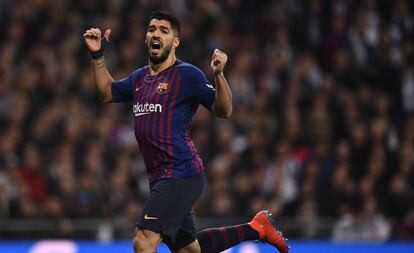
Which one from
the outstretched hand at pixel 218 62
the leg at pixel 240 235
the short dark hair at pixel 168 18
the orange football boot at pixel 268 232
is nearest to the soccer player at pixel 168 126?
the short dark hair at pixel 168 18

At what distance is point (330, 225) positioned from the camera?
1181 cm

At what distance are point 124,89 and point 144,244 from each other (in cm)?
117

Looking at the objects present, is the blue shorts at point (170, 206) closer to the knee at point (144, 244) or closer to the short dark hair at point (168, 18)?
the knee at point (144, 244)

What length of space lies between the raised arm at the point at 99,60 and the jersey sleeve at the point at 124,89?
35mm

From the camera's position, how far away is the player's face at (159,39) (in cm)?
730

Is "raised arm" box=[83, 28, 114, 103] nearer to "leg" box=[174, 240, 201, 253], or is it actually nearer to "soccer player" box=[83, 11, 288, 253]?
"soccer player" box=[83, 11, 288, 253]

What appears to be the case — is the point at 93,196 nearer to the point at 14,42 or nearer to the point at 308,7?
the point at 14,42

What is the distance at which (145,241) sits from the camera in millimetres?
7098

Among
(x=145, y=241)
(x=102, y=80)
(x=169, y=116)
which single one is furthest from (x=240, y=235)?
(x=102, y=80)

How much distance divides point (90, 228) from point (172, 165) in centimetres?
435

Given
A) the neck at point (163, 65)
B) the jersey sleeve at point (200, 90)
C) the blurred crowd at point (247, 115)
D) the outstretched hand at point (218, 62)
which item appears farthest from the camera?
the blurred crowd at point (247, 115)

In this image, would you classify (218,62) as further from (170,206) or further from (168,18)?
(170,206)

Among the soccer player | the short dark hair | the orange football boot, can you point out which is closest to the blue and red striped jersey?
the soccer player

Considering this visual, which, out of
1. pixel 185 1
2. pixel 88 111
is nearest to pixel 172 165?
pixel 88 111
